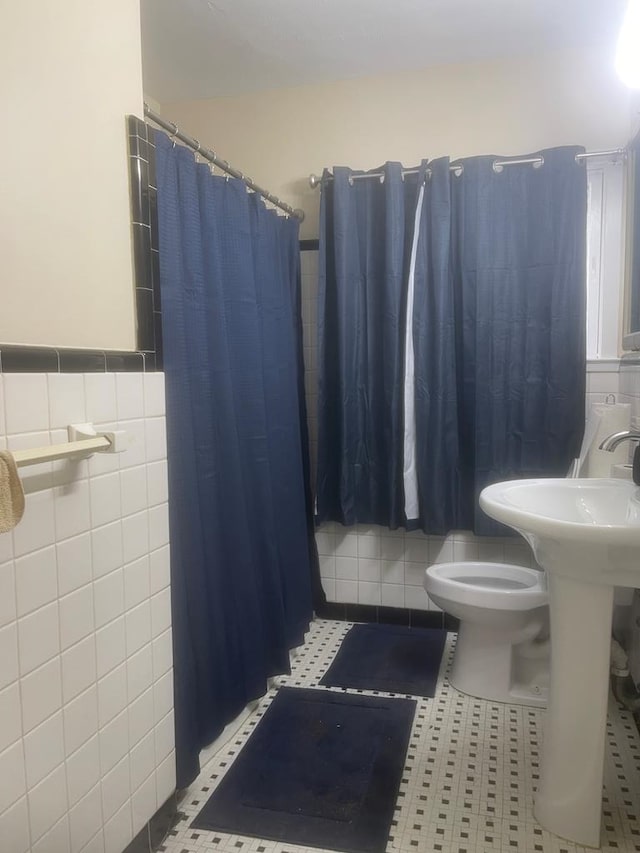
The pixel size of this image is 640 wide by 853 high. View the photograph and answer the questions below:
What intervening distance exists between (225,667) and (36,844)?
2.43ft

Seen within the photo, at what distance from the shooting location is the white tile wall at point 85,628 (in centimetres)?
106

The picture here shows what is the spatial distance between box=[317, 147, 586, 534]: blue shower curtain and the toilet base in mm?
449

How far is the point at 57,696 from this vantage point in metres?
1.15

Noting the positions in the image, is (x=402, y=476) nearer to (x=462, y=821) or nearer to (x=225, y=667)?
(x=225, y=667)

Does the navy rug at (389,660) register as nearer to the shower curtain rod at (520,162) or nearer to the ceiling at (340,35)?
the shower curtain rod at (520,162)

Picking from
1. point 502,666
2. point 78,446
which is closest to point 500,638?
point 502,666

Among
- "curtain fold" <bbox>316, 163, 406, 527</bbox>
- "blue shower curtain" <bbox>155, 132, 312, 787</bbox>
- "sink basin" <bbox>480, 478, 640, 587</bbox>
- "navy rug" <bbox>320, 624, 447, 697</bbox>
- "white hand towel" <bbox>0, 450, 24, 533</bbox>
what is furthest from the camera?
"curtain fold" <bbox>316, 163, 406, 527</bbox>

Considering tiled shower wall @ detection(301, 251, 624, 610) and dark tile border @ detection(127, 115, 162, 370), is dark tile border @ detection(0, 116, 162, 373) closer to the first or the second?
dark tile border @ detection(127, 115, 162, 370)

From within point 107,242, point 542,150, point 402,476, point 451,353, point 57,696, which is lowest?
point 57,696

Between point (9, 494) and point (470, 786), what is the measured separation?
4.90ft

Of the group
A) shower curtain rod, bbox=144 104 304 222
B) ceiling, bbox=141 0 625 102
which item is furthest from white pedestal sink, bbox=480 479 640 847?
ceiling, bbox=141 0 625 102

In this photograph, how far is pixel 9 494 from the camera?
0.92m

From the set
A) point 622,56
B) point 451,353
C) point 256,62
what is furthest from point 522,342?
point 256,62

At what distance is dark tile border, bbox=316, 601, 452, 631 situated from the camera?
2656 mm
